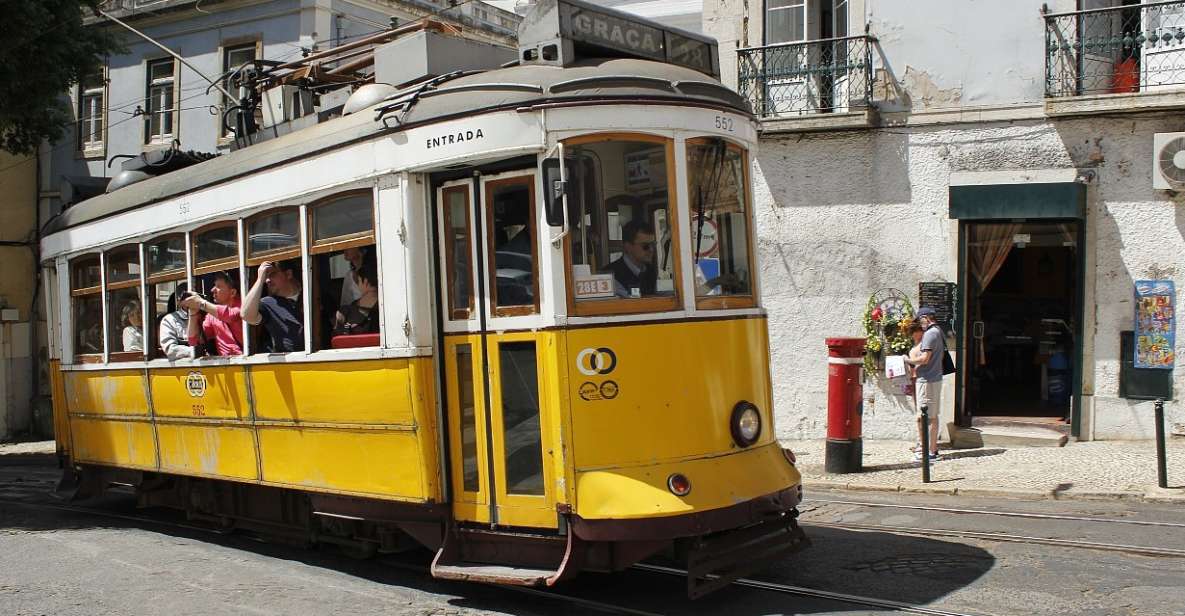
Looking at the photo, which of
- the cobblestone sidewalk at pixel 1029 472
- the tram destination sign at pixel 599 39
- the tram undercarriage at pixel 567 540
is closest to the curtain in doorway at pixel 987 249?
the cobblestone sidewalk at pixel 1029 472

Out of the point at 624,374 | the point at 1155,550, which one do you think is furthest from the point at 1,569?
the point at 1155,550

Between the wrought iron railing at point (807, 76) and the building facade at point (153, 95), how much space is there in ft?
26.9

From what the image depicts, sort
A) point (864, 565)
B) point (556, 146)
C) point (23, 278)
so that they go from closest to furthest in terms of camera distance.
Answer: point (556, 146)
point (864, 565)
point (23, 278)

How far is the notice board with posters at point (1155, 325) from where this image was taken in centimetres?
1239

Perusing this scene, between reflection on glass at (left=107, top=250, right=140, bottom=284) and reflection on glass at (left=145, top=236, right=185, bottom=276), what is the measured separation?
273mm

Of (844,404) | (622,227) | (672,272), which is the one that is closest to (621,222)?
(622,227)

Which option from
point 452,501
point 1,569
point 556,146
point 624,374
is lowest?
point 1,569

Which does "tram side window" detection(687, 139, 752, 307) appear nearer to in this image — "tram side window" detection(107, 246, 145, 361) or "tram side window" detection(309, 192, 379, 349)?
"tram side window" detection(309, 192, 379, 349)

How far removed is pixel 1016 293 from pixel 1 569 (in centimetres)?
1166

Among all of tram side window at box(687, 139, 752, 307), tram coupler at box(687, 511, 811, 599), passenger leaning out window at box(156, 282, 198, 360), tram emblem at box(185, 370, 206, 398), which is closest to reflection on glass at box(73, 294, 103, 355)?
passenger leaning out window at box(156, 282, 198, 360)

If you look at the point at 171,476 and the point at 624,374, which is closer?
the point at 624,374

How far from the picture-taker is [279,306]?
7.81 m

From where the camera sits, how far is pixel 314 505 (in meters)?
7.72

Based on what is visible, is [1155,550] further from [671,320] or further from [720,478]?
[671,320]
